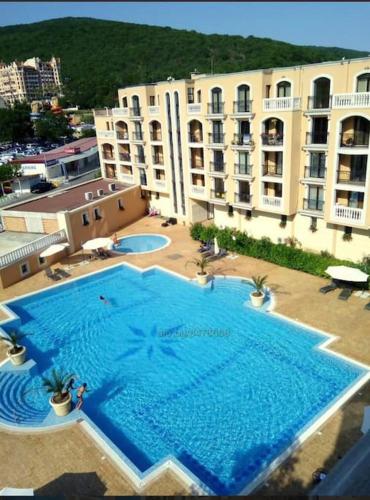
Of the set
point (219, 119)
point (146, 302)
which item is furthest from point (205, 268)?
point (219, 119)

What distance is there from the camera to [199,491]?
13703mm

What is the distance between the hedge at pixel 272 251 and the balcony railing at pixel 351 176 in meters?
5.55

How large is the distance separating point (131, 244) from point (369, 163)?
882 inches

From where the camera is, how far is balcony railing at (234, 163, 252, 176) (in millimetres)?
32662

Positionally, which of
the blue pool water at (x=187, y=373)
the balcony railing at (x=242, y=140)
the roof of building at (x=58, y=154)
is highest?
the balcony railing at (x=242, y=140)

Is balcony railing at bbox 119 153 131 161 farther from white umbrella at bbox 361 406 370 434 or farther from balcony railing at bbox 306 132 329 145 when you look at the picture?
white umbrella at bbox 361 406 370 434

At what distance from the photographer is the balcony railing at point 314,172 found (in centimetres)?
2888

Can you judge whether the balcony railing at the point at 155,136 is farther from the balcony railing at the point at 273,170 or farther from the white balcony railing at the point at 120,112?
the balcony railing at the point at 273,170

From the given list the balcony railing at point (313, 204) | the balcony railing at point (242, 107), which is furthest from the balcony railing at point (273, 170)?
the balcony railing at point (242, 107)

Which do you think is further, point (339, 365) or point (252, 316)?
point (252, 316)

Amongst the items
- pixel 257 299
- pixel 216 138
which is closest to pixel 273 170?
pixel 216 138

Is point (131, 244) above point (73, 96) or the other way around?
the other way around

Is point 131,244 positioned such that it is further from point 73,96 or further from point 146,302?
point 73,96

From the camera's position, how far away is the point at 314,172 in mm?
29344
